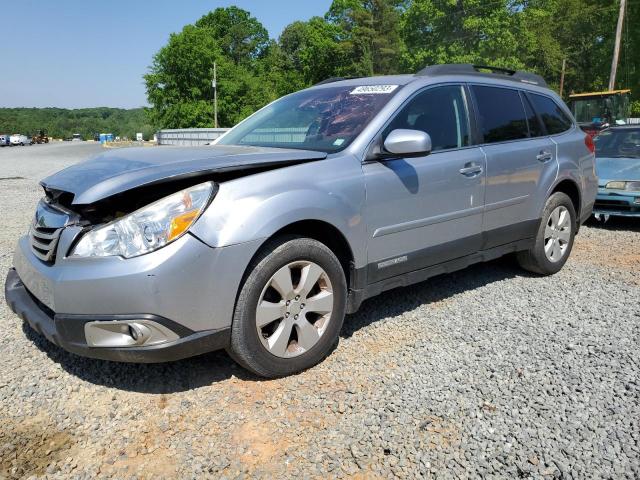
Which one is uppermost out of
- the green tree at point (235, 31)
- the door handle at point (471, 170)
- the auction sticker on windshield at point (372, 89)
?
the green tree at point (235, 31)

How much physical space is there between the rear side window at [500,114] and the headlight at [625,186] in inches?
145

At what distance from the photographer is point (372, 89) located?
3.78 metres

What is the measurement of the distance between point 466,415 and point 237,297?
4.26 feet

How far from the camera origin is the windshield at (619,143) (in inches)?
327

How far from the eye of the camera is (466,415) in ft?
8.54

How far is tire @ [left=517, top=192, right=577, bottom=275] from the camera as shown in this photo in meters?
4.77

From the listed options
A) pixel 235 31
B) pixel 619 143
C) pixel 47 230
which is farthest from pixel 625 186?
pixel 235 31

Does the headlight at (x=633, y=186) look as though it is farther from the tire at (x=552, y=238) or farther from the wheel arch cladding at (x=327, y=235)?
the wheel arch cladding at (x=327, y=235)

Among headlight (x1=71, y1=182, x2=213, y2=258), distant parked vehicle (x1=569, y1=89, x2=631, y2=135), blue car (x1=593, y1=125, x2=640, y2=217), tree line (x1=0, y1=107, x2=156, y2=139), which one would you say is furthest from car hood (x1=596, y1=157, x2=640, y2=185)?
tree line (x1=0, y1=107, x2=156, y2=139)

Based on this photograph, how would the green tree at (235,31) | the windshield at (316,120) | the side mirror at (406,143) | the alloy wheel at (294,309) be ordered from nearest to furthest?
the alloy wheel at (294,309) < the side mirror at (406,143) < the windshield at (316,120) < the green tree at (235,31)

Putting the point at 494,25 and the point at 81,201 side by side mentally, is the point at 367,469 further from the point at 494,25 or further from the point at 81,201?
the point at 494,25

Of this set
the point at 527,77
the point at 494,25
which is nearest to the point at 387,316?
the point at 527,77

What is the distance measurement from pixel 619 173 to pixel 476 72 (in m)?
4.50

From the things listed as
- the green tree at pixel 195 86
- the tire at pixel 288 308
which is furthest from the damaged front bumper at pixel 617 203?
the green tree at pixel 195 86
